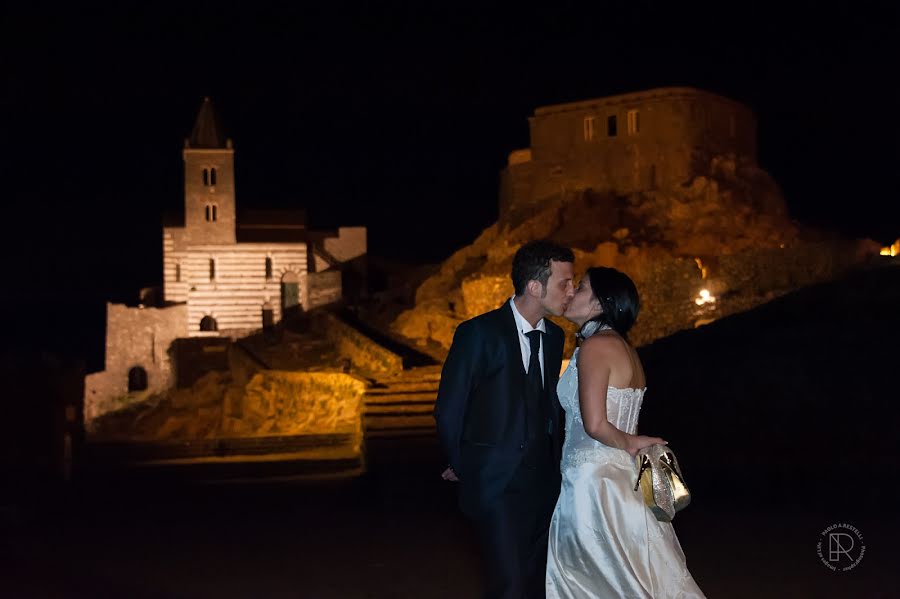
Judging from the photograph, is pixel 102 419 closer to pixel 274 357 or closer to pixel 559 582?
pixel 274 357

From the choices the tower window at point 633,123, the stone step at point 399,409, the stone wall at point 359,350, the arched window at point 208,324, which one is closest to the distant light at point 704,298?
the stone step at point 399,409

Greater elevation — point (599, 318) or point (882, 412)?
point (599, 318)

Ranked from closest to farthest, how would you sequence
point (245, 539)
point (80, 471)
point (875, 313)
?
point (245, 539) → point (875, 313) → point (80, 471)

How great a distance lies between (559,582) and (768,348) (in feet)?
26.2

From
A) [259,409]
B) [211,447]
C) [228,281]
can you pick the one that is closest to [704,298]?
[211,447]

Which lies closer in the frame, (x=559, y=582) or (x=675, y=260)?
(x=559, y=582)

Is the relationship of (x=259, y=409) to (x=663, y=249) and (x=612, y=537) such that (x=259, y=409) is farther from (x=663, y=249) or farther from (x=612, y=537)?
(x=612, y=537)

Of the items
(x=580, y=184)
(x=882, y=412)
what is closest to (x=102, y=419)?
(x=580, y=184)

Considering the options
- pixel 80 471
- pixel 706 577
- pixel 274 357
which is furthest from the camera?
pixel 274 357

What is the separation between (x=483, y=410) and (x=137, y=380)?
37.9 meters

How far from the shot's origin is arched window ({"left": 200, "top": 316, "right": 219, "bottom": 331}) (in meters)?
42.0

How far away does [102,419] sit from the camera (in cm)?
3900

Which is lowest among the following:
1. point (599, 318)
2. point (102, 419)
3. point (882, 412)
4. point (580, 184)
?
point (102, 419)

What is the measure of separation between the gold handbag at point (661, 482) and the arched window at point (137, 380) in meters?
37.7
